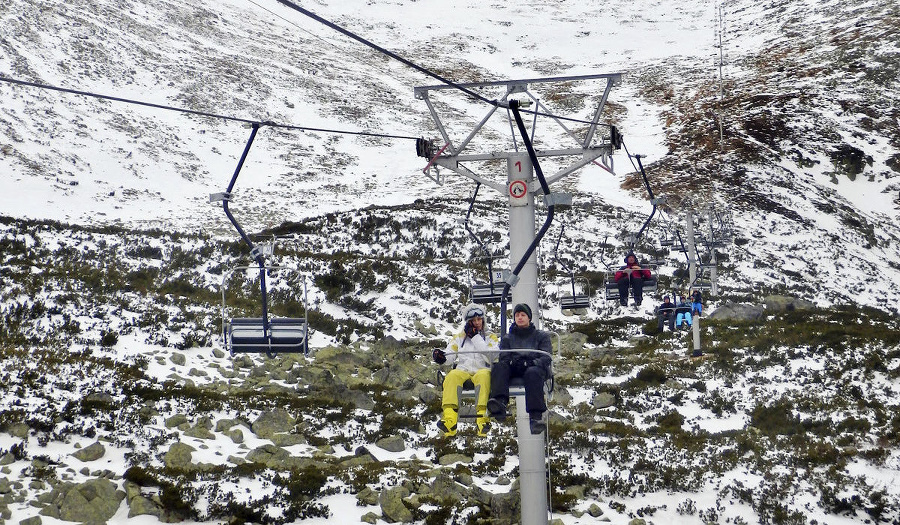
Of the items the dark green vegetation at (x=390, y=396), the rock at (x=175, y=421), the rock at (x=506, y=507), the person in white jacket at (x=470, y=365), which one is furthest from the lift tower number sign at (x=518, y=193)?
the rock at (x=175, y=421)

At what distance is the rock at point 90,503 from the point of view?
11.5m

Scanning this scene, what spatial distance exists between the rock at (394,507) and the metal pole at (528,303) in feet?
7.94

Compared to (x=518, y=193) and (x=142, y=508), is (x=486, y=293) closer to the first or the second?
(x=518, y=193)

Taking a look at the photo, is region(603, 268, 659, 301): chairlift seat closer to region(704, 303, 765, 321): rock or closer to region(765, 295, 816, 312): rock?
region(704, 303, 765, 321): rock

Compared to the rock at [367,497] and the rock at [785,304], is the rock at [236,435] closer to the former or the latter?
the rock at [367,497]

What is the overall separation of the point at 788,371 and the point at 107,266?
23.2m

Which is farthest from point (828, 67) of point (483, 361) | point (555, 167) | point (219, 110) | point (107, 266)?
point (483, 361)

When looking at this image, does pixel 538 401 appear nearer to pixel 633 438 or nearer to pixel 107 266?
pixel 633 438

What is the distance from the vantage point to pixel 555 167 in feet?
192

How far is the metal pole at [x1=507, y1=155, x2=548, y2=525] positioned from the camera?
1018cm

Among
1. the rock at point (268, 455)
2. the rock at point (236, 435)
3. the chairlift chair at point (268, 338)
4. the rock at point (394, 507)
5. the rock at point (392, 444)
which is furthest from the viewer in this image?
the rock at point (392, 444)

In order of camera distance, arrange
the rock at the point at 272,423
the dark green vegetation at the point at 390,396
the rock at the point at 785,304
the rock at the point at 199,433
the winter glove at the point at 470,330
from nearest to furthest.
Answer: the winter glove at the point at 470,330 < the dark green vegetation at the point at 390,396 < the rock at the point at 199,433 < the rock at the point at 272,423 < the rock at the point at 785,304

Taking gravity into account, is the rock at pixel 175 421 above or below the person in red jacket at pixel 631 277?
Answer: below

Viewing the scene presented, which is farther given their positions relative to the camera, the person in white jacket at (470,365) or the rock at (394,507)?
the rock at (394,507)
